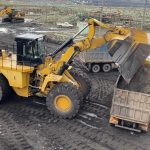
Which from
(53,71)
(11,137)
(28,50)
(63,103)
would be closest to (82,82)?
(53,71)

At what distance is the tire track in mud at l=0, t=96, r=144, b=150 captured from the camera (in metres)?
10.2

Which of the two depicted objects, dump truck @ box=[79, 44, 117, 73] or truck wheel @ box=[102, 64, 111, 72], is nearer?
dump truck @ box=[79, 44, 117, 73]

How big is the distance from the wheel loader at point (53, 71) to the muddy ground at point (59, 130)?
45 centimetres

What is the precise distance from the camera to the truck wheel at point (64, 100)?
1148 centimetres

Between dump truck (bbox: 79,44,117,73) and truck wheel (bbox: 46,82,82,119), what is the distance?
603 centimetres

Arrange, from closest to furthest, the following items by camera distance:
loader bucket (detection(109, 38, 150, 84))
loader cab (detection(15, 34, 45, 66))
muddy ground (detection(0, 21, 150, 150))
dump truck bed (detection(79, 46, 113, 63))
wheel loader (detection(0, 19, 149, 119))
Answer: muddy ground (detection(0, 21, 150, 150)) < loader bucket (detection(109, 38, 150, 84)) < wheel loader (detection(0, 19, 149, 119)) < loader cab (detection(15, 34, 45, 66)) < dump truck bed (detection(79, 46, 113, 63))

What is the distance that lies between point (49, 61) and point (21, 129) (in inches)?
107

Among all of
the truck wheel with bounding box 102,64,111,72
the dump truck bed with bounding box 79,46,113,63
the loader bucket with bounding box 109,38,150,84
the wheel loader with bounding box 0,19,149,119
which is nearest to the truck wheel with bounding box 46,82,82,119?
the wheel loader with bounding box 0,19,149,119

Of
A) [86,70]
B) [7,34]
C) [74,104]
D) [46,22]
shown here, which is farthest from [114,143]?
[46,22]

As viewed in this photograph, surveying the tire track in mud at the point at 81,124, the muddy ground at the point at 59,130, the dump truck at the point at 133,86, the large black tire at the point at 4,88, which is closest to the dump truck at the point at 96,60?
the muddy ground at the point at 59,130

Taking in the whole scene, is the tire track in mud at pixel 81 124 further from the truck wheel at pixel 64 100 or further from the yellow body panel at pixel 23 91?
the yellow body panel at pixel 23 91

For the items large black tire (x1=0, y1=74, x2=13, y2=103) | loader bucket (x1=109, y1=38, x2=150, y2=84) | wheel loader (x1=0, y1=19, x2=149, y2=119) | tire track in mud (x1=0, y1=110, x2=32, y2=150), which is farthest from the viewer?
large black tire (x1=0, y1=74, x2=13, y2=103)

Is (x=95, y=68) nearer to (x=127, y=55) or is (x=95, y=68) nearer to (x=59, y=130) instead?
(x=127, y=55)

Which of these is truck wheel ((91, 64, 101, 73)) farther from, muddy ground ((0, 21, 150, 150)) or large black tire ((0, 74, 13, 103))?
large black tire ((0, 74, 13, 103))
